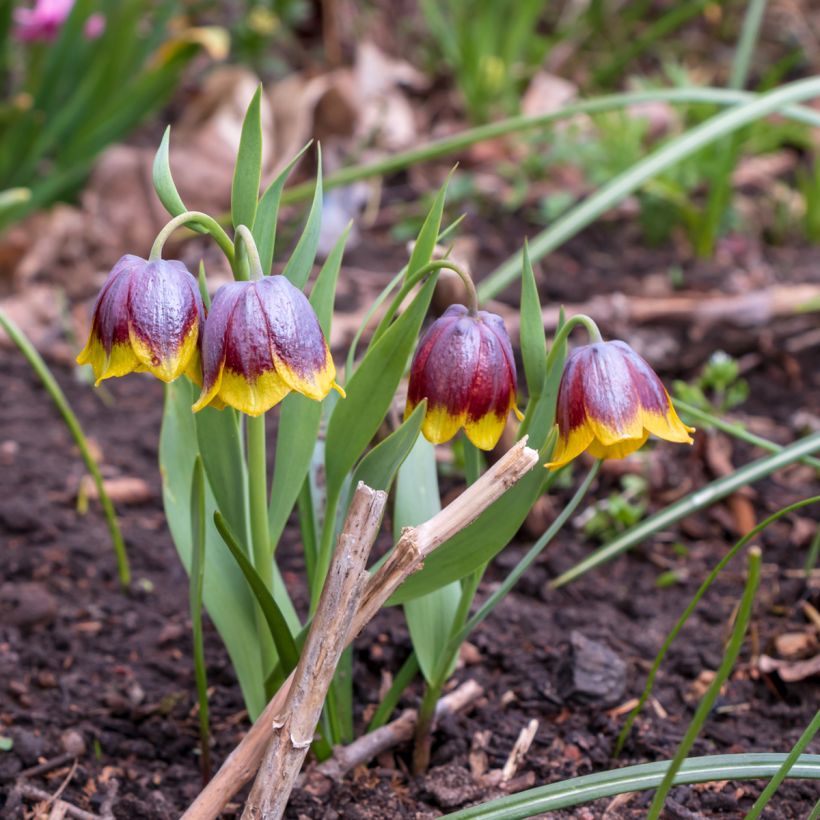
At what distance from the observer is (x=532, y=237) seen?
9.12ft

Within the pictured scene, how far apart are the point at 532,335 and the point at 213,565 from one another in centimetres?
43

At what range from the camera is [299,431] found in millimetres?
1051

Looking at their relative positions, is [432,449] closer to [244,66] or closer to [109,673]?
[109,673]

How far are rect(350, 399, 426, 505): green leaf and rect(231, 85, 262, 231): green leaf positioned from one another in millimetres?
256

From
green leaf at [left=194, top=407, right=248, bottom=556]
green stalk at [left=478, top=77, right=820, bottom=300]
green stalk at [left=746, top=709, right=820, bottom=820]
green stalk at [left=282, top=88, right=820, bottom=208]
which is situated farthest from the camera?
green stalk at [left=282, top=88, right=820, bottom=208]

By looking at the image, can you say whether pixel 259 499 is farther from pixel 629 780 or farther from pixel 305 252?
pixel 629 780

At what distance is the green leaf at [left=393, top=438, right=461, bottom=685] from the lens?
3.64 ft

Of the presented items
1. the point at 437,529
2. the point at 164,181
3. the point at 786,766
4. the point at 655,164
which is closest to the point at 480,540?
the point at 437,529

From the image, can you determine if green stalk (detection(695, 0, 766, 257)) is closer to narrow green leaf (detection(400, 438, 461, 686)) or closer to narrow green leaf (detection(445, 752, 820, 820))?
narrow green leaf (detection(400, 438, 461, 686))

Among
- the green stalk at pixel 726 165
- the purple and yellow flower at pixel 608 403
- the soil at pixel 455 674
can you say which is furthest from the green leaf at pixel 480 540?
the green stalk at pixel 726 165

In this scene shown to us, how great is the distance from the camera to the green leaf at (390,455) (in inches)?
36.0

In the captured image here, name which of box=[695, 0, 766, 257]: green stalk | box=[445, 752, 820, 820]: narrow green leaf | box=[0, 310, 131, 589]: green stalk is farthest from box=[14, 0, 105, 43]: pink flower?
box=[445, 752, 820, 820]: narrow green leaf

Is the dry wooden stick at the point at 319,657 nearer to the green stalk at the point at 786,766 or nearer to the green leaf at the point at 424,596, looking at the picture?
the green leaf at the point at 424,596

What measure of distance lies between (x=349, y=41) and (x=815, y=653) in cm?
303
